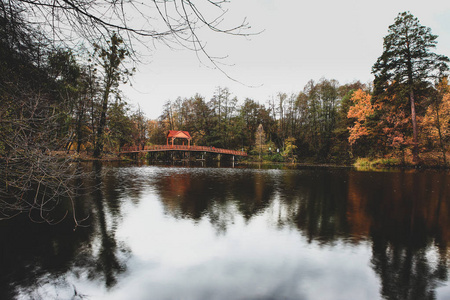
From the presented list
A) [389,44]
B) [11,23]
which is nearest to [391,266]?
[11,23]

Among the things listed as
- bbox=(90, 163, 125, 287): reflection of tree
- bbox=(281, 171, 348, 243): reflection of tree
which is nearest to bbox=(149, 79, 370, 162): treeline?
bbox=(281, 171, 348, 243): reflection of tree

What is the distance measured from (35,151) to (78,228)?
3753 mm

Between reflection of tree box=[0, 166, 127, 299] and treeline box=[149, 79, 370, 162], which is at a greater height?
treeline box=[149, 79, 370, 162]

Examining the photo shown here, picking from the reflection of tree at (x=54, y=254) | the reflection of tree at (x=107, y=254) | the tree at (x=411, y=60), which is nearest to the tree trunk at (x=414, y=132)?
the tree at (x=411, y=60)

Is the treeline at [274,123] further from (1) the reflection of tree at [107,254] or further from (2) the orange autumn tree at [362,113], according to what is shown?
(1) the reflection of tree at [107,254]

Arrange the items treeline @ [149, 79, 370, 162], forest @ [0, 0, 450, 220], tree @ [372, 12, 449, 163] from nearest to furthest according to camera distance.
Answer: forest @ [0, 0, 450, 220] < tree @ [372, 12, 449, 163] < treeline @ [149, 79, 370, 162]

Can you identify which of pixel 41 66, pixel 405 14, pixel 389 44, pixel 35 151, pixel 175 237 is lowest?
pixel 175 237

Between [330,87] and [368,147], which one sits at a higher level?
[330,87]

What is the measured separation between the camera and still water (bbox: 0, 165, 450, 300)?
3160 mm

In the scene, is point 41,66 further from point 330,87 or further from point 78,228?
point 330,87

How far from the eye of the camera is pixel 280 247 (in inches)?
180

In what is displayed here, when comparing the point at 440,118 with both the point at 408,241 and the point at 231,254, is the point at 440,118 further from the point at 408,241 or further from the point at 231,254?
the point at 231,254

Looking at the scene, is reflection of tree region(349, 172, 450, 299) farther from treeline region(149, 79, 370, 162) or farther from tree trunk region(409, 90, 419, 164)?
treeline region(149, 79, 370, 162)

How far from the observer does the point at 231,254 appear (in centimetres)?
430
